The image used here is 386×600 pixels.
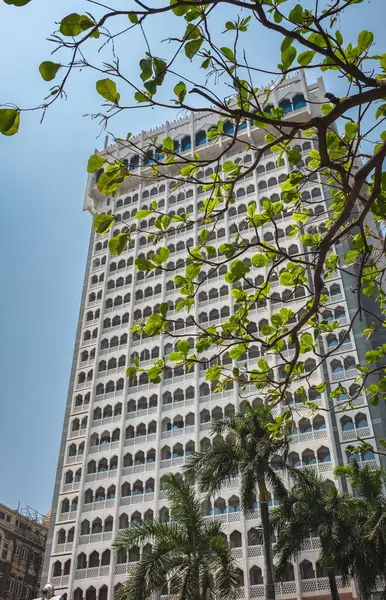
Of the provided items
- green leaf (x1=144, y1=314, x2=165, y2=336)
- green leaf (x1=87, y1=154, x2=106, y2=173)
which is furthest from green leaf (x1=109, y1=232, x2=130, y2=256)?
green leaf (x1=144, y1=314, x2=165, y2=336)

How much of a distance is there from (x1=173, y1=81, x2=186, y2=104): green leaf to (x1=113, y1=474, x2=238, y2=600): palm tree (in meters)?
18.2

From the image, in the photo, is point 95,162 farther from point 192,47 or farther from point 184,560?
point 184,560

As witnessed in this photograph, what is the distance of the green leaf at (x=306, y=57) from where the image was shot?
5535 millimetres

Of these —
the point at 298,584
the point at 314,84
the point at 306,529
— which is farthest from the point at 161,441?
the point at 314,84

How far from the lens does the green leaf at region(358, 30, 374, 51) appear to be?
5.91 metres

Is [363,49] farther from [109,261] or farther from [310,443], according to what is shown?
[109,261]

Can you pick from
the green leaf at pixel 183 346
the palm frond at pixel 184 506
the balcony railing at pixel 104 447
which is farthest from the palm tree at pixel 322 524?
the balcony railing at pixel 104 447

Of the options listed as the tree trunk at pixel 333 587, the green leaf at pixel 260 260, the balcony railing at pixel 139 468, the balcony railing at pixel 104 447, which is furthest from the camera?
the balcony railing at pixel 104 447

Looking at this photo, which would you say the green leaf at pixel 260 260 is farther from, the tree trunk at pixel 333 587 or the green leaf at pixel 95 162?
the tree trunk at pixel 333 587

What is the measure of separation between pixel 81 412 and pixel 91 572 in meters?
11.7

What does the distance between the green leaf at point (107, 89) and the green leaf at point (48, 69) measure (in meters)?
0.60

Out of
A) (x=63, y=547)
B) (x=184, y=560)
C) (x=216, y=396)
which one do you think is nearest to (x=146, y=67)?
(x=184, y=560)

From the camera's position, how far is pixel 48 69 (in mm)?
4414

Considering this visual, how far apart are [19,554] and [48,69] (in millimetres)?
65003
